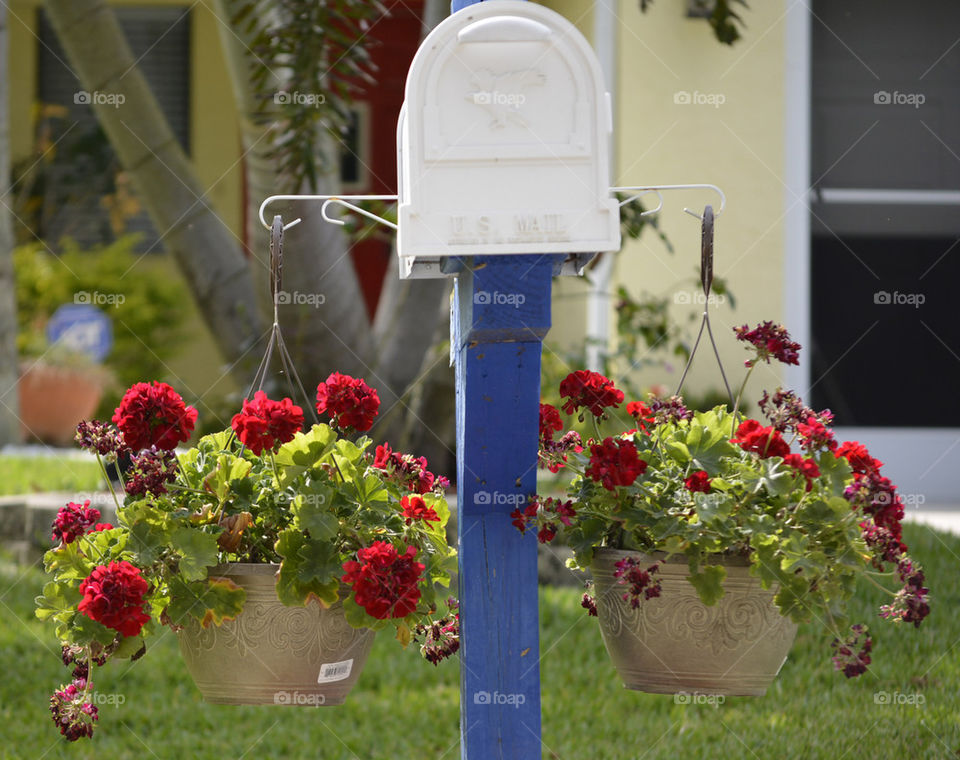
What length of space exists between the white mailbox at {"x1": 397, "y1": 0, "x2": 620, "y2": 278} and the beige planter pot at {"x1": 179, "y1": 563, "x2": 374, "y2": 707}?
60 cm

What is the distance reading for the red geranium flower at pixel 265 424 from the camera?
1.82 meters

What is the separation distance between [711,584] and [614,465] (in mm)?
234

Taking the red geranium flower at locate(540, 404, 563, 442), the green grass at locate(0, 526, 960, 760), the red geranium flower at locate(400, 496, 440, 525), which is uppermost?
the red geranium flower at locate(540, 404, 563, 442)

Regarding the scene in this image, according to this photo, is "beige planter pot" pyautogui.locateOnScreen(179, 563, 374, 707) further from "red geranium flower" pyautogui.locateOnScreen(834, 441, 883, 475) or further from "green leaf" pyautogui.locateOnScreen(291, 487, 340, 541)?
"red geranium flower" pyautogui.locateOnScreen(834, 441, 883, 475)

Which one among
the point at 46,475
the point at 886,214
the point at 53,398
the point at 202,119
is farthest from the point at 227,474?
the point at 202,119

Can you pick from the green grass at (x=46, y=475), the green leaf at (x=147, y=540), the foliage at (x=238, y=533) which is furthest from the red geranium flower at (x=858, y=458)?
the green grass at (x=46, y=475)

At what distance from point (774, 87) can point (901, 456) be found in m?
2.07

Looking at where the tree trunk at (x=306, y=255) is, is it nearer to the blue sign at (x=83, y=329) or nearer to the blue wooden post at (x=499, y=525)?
the blue wooden post at (x=499, y=525)

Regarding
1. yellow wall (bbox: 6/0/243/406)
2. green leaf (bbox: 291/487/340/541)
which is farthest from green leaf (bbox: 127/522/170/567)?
yellow wall (bbox: 6/0/243/406)

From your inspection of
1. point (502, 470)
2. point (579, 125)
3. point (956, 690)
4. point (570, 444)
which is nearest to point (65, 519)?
point (502, 470)

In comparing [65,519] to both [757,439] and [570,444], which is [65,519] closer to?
[570,444]

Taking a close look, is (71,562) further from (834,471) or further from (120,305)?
(120,305)

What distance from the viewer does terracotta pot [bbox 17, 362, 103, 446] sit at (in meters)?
7.43

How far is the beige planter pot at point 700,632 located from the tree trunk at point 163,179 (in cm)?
268
